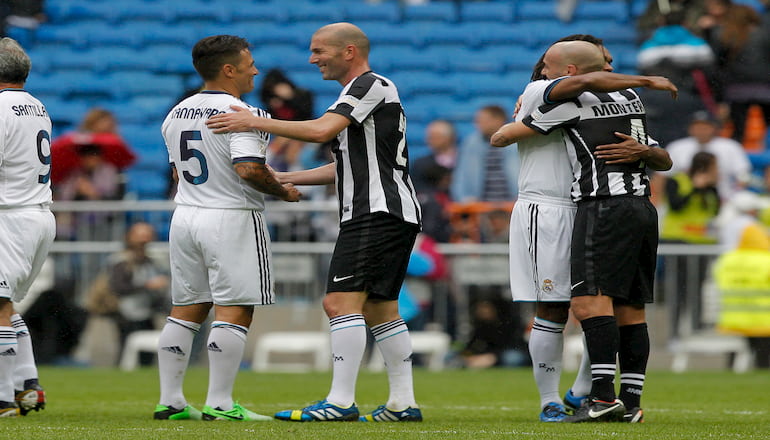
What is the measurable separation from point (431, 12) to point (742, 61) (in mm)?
5303

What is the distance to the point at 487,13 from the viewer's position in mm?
18750

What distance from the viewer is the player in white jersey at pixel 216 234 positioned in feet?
22.1

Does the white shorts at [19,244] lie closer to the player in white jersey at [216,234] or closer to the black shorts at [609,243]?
the player in white jersey at [216,234]

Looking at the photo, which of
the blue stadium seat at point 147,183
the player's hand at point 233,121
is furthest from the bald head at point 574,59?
the blue stadium seat at point 147,183

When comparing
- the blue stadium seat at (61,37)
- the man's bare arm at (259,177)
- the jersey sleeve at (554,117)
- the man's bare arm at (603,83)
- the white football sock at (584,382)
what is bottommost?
the white football sock at (584,382)

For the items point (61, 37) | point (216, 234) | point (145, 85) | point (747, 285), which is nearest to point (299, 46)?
point (145, 85)

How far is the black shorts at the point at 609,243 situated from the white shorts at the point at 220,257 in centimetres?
157

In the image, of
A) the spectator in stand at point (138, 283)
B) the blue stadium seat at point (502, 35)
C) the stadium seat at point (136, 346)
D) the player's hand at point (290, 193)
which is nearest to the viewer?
the player's hand at point (290, 193)

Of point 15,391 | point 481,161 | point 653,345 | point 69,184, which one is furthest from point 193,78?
point 15,391

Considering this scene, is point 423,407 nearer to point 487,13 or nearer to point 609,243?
point 609,243

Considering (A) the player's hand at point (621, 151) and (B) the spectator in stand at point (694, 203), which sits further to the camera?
(B) the spectator in stand at point (694, 203)

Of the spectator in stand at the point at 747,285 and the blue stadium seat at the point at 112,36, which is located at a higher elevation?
the blue stadium seat at the point at 112,36

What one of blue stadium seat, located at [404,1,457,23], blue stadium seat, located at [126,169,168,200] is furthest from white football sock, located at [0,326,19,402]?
blue stadium seat, located at [404,1,457,23]

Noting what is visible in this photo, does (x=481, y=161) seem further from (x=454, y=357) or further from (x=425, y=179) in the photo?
(x=454, y=357)
